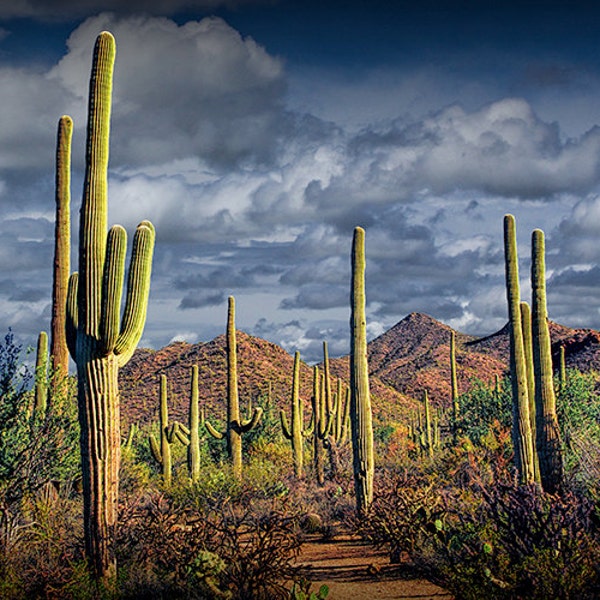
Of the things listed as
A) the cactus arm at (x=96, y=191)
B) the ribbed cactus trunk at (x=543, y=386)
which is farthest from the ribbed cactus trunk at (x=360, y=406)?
the cactus arm at (x=96, y=191)

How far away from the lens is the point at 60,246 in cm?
1522

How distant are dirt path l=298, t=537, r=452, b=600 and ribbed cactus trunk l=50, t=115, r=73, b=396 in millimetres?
5861

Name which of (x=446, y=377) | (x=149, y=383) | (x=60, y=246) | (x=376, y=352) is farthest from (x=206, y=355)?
(x=60, y=246)

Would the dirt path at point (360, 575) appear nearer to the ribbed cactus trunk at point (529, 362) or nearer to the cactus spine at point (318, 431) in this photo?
the ribbed cactus trunk at point (529, 362)

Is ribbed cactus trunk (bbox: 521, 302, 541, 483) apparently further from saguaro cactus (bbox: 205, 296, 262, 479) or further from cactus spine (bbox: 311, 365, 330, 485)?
cactus spine (bbox: 311, 365, 330, 485)

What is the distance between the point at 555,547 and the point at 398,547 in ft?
15.5

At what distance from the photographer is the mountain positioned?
52.8 meters

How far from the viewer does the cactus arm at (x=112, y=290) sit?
35.2 ft

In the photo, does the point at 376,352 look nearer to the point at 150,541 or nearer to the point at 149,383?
the point at 149,383

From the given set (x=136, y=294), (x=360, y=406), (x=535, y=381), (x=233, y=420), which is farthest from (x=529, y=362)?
(x=136, y=294)

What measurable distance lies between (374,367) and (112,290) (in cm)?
7803

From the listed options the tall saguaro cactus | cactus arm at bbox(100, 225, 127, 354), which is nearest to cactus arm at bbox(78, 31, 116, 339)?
the tall saguaro cactus

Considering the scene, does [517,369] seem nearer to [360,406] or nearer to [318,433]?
[360,406]

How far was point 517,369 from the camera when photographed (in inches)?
686
